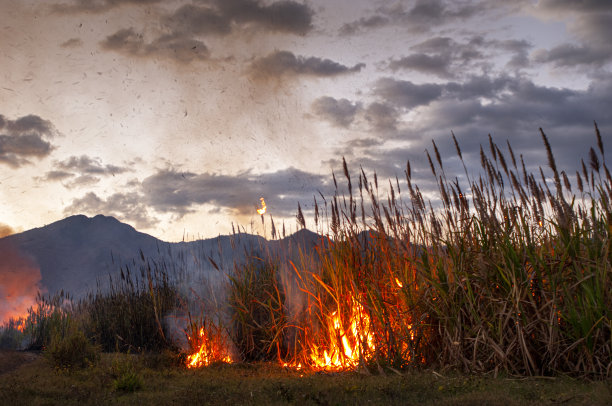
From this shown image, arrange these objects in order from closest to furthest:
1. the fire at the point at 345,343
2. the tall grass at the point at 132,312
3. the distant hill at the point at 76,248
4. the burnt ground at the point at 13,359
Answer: the fire at the point at 345,343, the burnt ground at the point at 13,359, the tall grass at the point at 132,312, the distant hill at the point at 76,248

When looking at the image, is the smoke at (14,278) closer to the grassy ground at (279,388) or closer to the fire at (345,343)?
the grassy ground at (279,388)

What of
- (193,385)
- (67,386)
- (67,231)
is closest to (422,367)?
(193,385)

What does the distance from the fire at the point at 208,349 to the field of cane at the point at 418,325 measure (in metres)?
0.01

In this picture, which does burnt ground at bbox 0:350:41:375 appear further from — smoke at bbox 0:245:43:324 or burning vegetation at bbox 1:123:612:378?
smoke at bbox 0:245:43:324

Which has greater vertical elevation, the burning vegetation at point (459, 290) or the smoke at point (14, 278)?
the smoke at point (14, 278)

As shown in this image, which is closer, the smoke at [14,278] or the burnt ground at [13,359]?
the burnt ground at [13,359]

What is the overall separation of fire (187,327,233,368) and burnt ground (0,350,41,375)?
105 inches

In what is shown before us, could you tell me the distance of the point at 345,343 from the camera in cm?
521

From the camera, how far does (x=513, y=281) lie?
409 centimetres

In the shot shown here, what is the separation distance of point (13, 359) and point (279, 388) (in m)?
5.40

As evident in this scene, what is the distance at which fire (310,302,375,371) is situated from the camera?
193 inches

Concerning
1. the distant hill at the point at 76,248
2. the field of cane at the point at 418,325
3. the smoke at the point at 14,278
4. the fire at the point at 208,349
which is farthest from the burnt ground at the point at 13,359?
the distant hill at the point at 76,248

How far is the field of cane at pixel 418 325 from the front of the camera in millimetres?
3838

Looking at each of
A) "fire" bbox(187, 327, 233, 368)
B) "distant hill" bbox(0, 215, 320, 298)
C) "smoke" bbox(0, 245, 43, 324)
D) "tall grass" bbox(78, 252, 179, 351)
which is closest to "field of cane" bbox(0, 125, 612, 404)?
"fire" bbox(187, 327, 233, 368)
